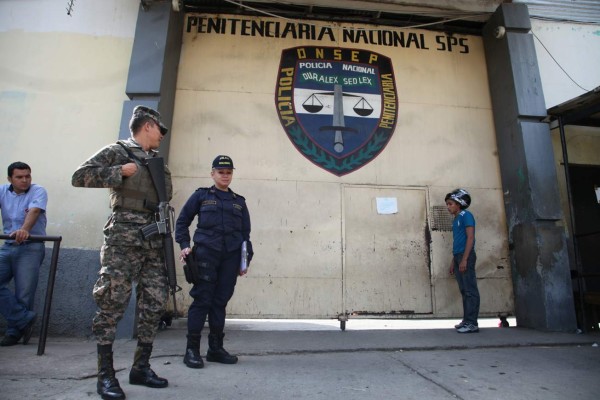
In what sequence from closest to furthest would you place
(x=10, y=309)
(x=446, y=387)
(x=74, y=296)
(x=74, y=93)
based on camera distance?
(x=446, y=387)
(x=10, y=309)
(x=74, y=296)
(x=74, y=93)

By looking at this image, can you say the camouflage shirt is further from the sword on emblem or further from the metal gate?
the sword on emblem

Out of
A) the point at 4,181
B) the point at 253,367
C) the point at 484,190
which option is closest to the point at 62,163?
the point at 4,181

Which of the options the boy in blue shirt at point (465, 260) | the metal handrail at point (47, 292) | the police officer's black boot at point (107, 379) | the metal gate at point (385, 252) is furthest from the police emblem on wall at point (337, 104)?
Answer: the police officer's black boot at point (107, 379)

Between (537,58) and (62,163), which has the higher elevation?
(537,58)

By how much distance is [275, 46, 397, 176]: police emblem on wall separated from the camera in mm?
5375

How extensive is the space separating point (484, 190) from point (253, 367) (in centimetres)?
434

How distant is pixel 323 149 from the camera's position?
5.37 metres

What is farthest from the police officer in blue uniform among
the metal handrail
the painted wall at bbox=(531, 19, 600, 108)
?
the painted wall at bbox=(531, 19, 600, 108)

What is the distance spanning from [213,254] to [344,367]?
4.66ft

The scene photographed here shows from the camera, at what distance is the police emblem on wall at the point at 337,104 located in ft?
17.6

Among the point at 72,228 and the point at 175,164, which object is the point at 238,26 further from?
the point at 72,228

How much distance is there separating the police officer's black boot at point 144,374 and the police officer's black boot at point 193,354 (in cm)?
42

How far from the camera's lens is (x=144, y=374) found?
2469 mm

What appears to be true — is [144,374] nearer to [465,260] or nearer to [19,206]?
[19,206]
